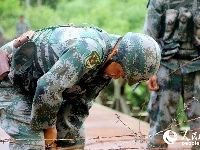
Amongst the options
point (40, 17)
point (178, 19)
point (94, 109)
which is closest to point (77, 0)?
point (40, 17)

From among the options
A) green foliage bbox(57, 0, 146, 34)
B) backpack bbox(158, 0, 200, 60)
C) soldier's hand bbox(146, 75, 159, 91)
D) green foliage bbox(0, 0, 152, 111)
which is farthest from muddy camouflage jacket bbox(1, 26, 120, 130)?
green foliage bbox(57, 0, 146, 34)

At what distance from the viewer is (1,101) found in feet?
9.80

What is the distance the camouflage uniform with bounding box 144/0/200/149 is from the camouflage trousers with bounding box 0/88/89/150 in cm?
102

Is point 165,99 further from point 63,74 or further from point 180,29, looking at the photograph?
point 63,74

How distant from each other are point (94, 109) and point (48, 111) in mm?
5104

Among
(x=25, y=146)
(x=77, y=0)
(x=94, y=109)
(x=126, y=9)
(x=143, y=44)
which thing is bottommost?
(x=25, y=146)

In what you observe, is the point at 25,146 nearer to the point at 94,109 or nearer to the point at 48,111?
the point at 48,111

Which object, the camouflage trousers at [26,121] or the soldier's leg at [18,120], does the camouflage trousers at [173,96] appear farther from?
the soldier's leg at [18,120]

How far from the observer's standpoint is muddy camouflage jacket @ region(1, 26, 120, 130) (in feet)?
8.43

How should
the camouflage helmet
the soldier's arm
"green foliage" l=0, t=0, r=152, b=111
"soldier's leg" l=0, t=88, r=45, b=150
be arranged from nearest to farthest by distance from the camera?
the soldier's arm → the camouflage helmet → "soldier's leg" l=0, t=88, r=45, b=150 → "green foliage" l=0, t=0, r=152, b=111

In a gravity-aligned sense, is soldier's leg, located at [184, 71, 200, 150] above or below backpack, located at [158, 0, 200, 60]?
below

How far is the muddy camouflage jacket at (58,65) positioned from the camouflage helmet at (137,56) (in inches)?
3.8

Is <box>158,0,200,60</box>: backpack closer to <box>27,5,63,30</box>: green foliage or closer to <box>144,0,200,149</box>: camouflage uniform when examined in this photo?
<box>144,0,200,149</box>: camouflage uniform

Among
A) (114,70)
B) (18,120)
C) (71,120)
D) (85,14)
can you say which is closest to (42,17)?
(85,14)
